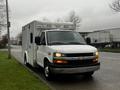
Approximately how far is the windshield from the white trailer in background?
3788 cm

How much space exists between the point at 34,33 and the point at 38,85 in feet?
14.3

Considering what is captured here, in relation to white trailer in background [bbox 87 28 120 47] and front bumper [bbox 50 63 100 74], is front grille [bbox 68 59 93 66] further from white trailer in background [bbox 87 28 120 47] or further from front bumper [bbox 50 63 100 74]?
white trailer in background [bbox 87 28 120 47]

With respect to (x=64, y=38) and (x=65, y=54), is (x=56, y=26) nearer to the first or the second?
(x=64, y=38)

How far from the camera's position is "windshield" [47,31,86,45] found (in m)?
10.6

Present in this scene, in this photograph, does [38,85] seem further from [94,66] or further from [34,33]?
[34,33]

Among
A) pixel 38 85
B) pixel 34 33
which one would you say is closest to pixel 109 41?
pixel 34 33

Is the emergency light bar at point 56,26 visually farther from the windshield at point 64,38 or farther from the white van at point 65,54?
the windshield at point 64,38

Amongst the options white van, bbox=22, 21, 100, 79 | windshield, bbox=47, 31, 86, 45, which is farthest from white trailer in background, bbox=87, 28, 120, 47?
white van, bbox=22, 21, 100, 79

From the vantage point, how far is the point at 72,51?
9.52 m

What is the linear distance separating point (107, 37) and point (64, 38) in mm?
41835

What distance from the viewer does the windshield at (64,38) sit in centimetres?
1062

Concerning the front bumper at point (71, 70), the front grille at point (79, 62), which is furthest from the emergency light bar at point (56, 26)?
the front bumper at point (71, 70)

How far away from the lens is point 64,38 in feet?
35.8

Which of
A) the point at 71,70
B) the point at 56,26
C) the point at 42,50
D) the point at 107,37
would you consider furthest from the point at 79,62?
the point at 107,37
